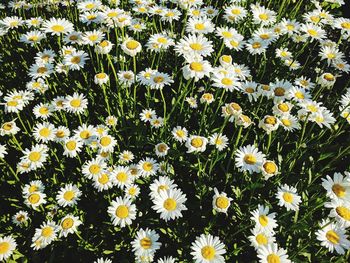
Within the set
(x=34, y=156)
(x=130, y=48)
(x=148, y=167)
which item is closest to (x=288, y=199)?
(x=148, y=167)

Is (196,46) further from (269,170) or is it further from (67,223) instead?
(67,223)

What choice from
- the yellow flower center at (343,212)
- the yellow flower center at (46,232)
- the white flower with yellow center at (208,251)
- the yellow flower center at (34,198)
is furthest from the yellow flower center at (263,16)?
the yellow flower center at (46,232)

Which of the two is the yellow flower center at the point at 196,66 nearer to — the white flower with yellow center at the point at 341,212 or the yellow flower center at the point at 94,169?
the yellow flower center at the point at 94,169

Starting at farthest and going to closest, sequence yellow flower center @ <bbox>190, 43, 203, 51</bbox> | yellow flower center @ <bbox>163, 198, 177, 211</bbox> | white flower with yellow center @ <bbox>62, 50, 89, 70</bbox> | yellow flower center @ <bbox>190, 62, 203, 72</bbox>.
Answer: white flower with yellow center @ <bbox>62, 50, 89, 70</bbox> < yellow flower center @ <bbox>190, 43, 203, 51</bbox> < yellow flower center @ <bbox>190, 62, 203, 72</bbox> < yellow flower center @ <bbox>163, 198, 177, 211</bbox>

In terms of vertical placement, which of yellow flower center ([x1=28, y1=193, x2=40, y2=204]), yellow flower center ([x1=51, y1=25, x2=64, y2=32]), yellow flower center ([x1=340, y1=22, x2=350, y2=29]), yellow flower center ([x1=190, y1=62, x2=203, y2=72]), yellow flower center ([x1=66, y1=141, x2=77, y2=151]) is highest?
yellow flower center ([x1=340, y1=22, x2=350, y2=29])

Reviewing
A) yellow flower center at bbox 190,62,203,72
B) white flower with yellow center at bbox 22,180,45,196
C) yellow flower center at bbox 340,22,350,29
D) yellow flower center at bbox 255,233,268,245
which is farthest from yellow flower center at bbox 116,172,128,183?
yellow flower center at bbox 340,22,350,29

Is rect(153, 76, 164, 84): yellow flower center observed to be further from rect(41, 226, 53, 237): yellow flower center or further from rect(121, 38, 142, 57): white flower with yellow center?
rect(41, 226, 53, 237): yellow flower center
